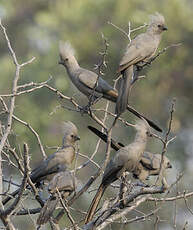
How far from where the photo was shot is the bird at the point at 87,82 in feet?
20.1

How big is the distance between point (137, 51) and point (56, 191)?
162 centimetres

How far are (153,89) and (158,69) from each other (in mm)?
606

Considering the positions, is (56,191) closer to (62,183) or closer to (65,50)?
(62,183)

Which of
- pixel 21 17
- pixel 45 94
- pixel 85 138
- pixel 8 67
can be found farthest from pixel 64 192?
pixel 21 17

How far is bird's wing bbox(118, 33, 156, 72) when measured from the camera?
612 cm

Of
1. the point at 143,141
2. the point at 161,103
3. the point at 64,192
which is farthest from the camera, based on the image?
the point at 161,103

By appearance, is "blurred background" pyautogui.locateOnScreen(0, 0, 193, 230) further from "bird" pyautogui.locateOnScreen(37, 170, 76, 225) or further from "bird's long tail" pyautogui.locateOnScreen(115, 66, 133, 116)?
"bird" pyautogui.locateOnScreen(37, 170, 76, 225)

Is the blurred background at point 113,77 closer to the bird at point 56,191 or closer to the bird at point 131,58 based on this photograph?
the bird at point 131,58

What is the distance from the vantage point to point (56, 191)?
518 cm

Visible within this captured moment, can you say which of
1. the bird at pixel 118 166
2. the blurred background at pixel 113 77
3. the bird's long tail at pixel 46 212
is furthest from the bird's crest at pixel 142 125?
the blurred background at pixel 113 77

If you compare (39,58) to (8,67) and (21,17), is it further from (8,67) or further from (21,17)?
(21,17)

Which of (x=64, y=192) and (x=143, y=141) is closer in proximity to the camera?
(x=64, y=192)

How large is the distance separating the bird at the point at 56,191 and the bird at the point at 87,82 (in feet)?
2.91

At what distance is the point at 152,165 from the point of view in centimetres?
641
